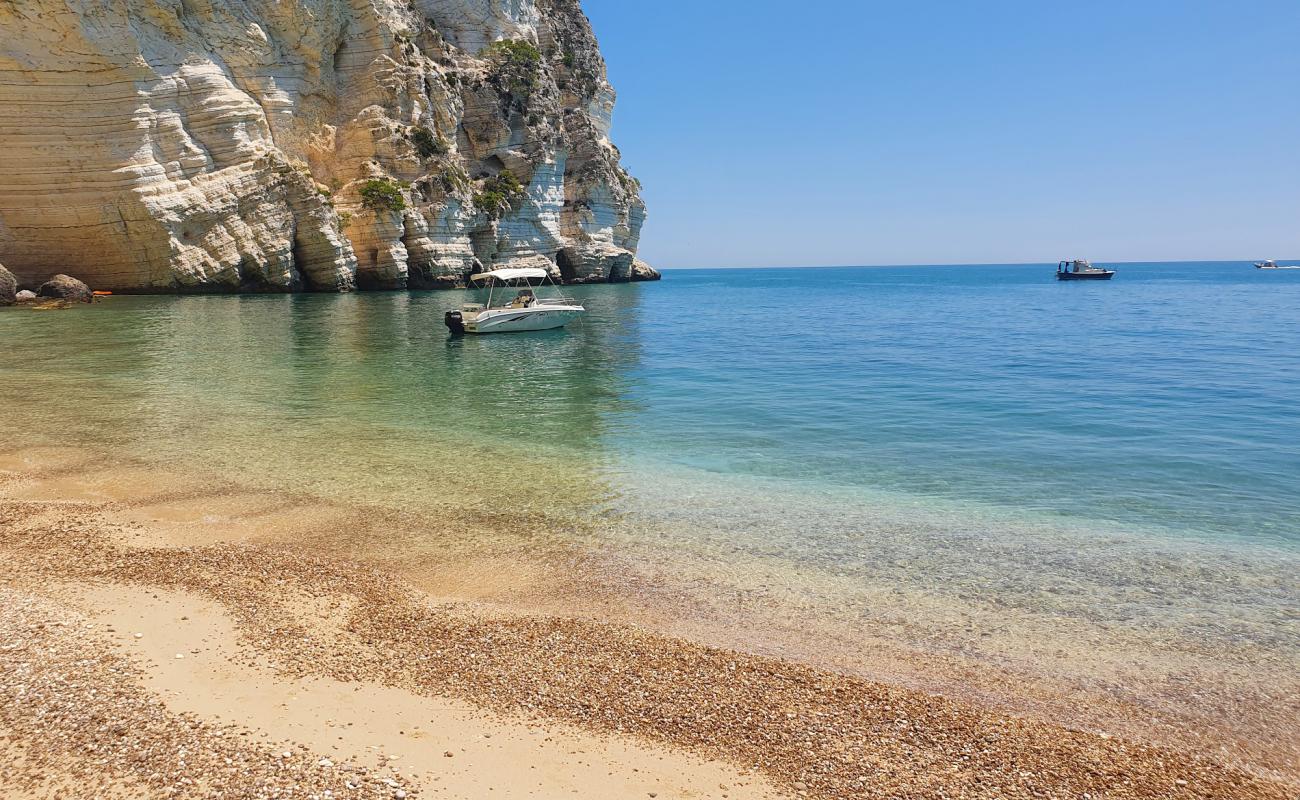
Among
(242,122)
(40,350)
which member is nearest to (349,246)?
(242,122)

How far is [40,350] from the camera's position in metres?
24.4

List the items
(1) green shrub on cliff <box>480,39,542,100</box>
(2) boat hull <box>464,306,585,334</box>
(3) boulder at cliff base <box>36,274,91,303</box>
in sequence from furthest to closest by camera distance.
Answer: (1) green shrub on cliff <box>480,39,542,100</box> → (3) boulder at cliff base <box>36,274,91,303</box> → (2) boat hull <box>464,306,585,334</box>

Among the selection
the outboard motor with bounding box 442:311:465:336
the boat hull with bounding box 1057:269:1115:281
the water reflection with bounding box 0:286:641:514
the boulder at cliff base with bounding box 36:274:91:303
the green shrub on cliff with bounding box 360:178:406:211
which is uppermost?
the green shrub on cliff with bounding box 360:178:406:211

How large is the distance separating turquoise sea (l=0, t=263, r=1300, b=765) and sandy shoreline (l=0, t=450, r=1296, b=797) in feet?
2.51

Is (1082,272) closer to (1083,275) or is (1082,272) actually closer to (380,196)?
(1083,275)

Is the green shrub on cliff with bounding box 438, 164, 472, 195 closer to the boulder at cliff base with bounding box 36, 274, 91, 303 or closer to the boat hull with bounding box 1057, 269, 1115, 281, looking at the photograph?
the boulder at cliff base with bounding box 36, 274, 91, 303

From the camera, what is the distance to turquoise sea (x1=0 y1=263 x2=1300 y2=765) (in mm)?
6840

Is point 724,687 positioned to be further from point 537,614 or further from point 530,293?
point 530,293

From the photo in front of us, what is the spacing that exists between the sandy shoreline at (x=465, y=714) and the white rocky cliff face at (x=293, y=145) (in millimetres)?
44266

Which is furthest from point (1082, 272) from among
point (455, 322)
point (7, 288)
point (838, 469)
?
point (7, 288)

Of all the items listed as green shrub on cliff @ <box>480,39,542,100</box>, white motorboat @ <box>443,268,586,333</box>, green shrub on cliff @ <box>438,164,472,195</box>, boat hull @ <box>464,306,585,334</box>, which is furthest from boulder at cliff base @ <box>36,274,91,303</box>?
green shrub on cliff @ <box>480,39,542,100</box>

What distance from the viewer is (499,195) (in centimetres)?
6369

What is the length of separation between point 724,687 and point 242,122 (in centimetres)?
5217

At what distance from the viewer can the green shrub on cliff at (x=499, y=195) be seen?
205 feet
